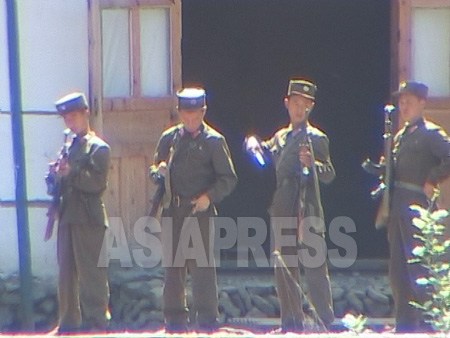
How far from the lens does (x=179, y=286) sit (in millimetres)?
10570

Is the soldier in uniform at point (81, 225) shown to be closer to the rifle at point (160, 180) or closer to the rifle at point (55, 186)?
the rifle at point (55, 186)

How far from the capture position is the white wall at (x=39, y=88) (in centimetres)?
1205

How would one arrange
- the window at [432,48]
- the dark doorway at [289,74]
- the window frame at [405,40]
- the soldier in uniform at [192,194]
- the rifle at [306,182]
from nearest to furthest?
1. the soldier in uniform at [192,194]
2. the rifle at [306,182]
3. the window frame at [405,40]
4. the window at [432,48]
5. the dark doorway at [289,74]

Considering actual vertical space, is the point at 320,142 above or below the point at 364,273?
above

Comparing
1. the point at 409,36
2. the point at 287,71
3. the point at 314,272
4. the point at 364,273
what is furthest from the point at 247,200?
the point at 314,272

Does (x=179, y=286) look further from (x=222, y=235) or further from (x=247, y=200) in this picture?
(x=247, y=200)

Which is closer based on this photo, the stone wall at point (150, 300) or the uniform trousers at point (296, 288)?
the uniform trousers at point (296, 288)

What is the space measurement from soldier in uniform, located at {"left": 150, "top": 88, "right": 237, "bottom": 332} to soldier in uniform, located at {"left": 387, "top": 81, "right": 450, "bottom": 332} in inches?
43.9

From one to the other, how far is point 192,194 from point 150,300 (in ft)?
4.91

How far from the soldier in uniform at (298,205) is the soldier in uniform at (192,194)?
1.46 ft

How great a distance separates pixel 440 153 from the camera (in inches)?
400

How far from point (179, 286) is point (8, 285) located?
1.92m

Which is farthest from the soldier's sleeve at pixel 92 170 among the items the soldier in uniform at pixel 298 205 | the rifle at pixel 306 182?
the rifle at pixel 306 182

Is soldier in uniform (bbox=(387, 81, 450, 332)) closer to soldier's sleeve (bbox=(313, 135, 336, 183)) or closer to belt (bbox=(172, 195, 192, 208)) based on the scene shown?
soldier's sleeve (bbox=(313, 135, 336, 183))
